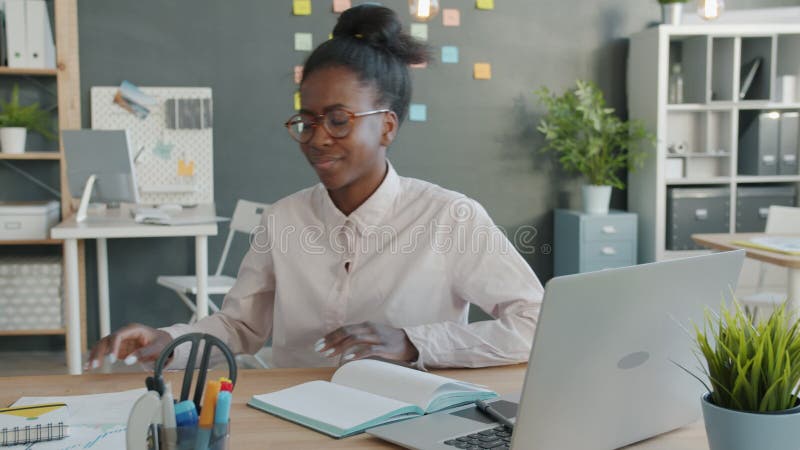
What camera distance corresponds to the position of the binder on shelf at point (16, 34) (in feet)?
13.2

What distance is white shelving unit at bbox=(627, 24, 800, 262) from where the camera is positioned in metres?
4.43

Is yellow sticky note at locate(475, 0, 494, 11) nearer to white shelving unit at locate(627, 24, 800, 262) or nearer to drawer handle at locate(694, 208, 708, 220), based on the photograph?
white shelving unit at locate(627, 24, 800, 262)

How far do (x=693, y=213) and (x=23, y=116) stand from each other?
11.4 ft

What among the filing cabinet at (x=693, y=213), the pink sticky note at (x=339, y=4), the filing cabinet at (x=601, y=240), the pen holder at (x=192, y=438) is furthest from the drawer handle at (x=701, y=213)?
the pen holder at (x=192, y=438)

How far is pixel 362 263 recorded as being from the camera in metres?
1.69

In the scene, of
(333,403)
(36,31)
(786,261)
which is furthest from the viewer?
(36,31)

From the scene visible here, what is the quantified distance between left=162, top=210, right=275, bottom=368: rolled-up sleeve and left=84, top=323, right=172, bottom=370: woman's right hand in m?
0.27

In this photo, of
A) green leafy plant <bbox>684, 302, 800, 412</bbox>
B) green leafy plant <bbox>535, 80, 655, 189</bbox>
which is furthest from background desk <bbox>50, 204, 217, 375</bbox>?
green leafy plant <bbox>684, 302, 800, 412</bbox>

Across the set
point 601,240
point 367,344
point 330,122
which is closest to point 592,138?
point 601,240

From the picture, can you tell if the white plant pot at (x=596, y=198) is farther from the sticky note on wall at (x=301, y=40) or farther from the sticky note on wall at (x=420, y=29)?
the sticky note on wall at (x=301, y=40)

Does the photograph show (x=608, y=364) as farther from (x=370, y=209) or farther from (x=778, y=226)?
(x=778, y=226)

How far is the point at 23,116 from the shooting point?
4109mm

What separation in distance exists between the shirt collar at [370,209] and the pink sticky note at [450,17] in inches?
122

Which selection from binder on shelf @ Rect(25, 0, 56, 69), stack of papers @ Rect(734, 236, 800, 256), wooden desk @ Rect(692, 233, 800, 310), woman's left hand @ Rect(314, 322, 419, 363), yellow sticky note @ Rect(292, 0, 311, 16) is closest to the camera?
woman's left hand @ Rect(314, 322, 419, 363)
